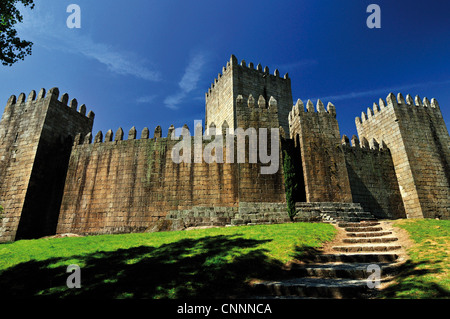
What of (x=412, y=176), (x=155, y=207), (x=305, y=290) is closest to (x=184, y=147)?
(x=155, y=207)

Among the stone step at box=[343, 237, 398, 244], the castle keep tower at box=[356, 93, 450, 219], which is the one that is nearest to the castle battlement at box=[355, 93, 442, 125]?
the castle keep tower at box=[356, 93, 450, 219]

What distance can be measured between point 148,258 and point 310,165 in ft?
35.8

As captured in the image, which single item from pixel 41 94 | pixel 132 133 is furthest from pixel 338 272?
pixel 41 94

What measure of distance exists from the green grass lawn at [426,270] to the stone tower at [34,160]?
62.0 ft

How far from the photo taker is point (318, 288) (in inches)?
183

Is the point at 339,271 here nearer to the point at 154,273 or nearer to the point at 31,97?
the point at 154,273

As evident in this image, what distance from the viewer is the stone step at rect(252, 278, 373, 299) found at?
4.49 m

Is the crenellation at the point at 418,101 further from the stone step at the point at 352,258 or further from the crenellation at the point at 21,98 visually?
the crenellation at the point at 21,98

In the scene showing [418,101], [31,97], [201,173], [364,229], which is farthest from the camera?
[418,101]

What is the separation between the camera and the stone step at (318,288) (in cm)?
449

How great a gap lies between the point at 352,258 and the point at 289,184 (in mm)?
6977

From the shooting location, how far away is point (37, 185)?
16.9 metres

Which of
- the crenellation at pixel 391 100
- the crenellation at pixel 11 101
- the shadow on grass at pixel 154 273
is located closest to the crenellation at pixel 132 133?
the crenellation at pixel 11 101

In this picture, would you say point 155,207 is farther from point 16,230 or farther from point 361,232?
point 361,232
